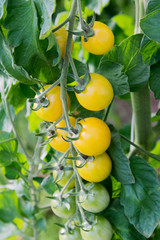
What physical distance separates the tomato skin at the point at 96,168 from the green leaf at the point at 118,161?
0.04 feet

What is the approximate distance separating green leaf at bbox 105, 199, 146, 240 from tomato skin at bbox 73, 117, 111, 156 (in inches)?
5.7

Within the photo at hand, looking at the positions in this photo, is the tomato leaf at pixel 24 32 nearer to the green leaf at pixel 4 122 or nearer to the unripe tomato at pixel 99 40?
the unripe tomato at pixel 99 40

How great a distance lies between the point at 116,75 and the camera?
0.41 meters

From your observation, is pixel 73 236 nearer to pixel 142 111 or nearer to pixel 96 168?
pixel 96 168

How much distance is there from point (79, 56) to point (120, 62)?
0.83 ft

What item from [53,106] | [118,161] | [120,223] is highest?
[53,106]

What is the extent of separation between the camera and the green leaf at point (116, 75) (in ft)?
1.34

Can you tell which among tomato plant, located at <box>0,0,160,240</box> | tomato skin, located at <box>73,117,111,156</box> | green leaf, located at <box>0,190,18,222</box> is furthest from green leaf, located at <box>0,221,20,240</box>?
tomato skin, located at <box>73,117,111,156</box>

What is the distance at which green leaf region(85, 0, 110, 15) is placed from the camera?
23.2 inches

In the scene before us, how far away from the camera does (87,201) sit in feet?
1.40

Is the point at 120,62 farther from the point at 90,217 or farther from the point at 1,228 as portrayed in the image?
the point at 1,228

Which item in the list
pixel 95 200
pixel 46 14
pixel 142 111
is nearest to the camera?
pixel 46 14

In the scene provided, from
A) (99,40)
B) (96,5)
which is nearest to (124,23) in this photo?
(96,5)

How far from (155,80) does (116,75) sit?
10 centimetres
